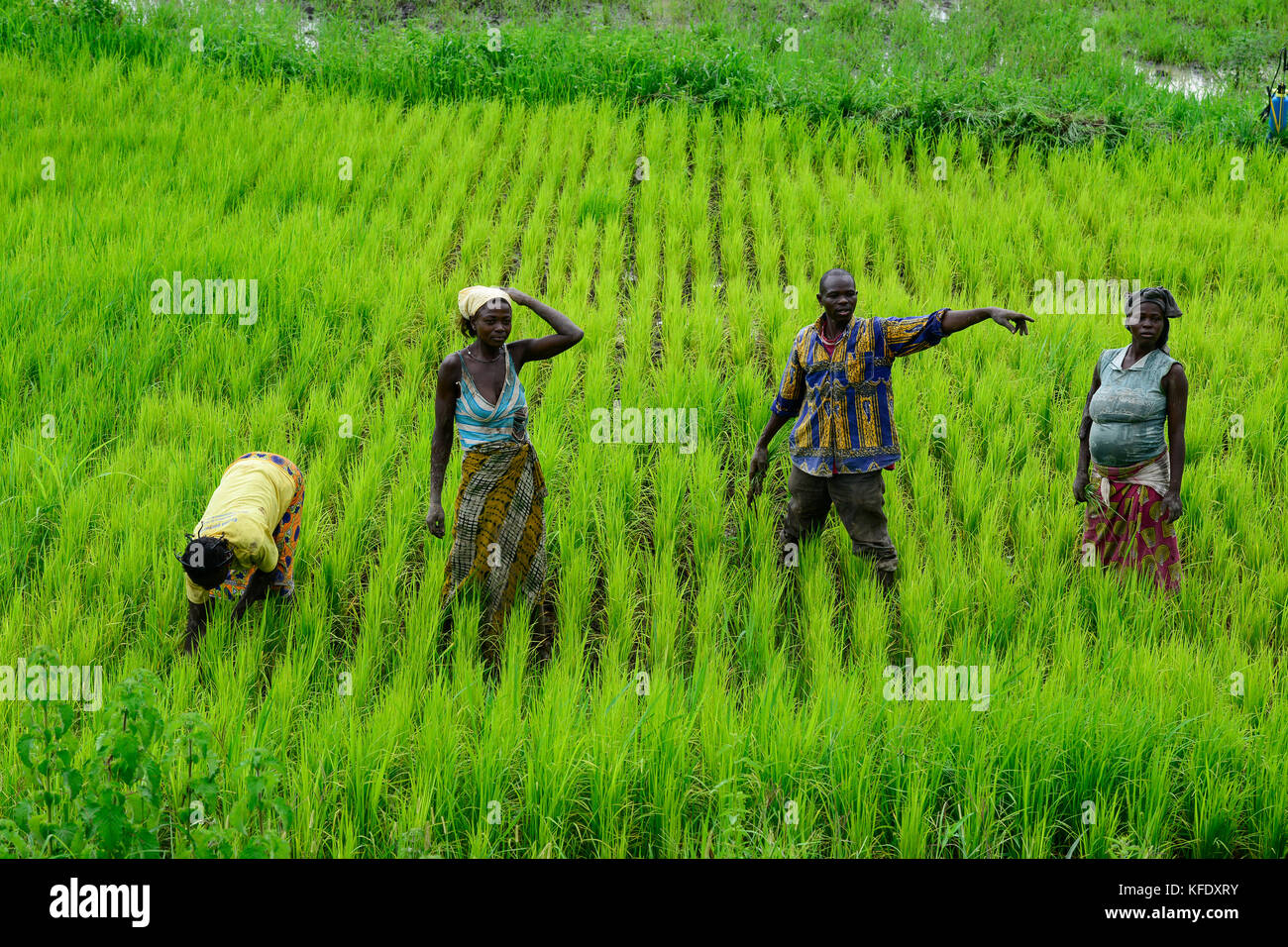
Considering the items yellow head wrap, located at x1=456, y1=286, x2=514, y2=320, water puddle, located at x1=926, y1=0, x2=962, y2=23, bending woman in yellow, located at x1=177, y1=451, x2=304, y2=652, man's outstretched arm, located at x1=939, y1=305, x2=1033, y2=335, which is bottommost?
bending woman in yellow, located at x1=177, y1=451, x2=304, y2=652

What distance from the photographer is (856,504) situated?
142 inches

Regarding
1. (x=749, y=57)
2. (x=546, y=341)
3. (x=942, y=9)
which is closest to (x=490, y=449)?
(x=546, y=341)

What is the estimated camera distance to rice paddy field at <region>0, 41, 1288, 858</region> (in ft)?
8.32

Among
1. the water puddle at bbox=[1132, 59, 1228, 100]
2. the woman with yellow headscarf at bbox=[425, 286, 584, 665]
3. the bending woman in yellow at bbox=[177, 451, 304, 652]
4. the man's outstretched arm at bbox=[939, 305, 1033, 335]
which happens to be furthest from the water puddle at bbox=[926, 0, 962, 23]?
the bending woman in yellow at bbox=[177, 451, 304, 652]

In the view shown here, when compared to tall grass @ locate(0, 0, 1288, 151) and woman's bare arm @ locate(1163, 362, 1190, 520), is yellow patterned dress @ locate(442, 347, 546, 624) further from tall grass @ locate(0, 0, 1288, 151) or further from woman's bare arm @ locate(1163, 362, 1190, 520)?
tall grass @ locate(0, 0, 1288, 151)

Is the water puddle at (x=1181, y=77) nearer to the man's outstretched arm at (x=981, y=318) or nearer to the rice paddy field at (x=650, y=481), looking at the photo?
the rice paddy field at (x=650, y=481)

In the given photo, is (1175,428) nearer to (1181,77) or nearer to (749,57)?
(749,57)

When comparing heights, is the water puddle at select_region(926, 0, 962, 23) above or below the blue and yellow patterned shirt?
above

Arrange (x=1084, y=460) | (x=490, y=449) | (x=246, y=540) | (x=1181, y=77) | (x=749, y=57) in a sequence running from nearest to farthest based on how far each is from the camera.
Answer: (x=246, y=540) < (x=490, y=449) < (x=1084, y=460) < (x=749, y=57) < (x=1181, y=77)

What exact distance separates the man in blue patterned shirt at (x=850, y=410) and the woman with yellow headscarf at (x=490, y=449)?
1047 mm

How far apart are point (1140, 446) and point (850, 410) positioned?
1.20 metres

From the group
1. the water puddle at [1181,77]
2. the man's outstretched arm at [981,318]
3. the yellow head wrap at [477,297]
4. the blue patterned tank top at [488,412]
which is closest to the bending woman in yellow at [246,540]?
the blue patterned tank top at [488,412]

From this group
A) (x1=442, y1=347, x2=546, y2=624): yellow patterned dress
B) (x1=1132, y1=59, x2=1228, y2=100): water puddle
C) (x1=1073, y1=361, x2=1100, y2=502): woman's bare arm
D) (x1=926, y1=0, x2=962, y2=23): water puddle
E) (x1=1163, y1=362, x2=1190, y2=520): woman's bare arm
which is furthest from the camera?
(x1=926, y1=0, x2=962, y2=23): water puddle
